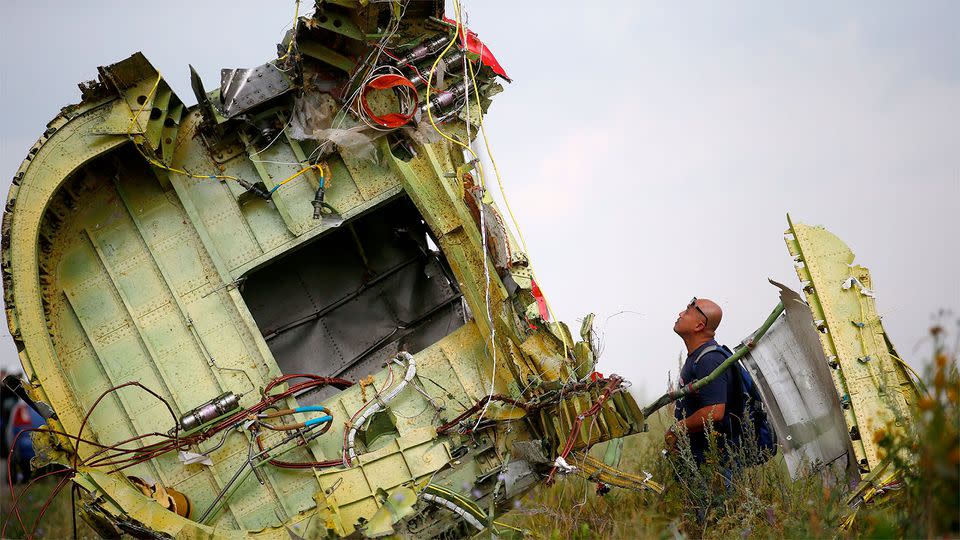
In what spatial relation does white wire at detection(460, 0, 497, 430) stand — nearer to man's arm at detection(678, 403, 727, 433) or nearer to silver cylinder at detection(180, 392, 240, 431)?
man's arm at detection(678, 403, 727, 433)

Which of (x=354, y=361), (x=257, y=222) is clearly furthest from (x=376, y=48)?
(x=354, y=361)

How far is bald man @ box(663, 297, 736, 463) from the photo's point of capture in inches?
229

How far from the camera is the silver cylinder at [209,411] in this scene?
20.9 ft

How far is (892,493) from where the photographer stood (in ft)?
16.5

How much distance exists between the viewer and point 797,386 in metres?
6.04

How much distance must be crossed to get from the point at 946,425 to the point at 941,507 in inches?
12.6

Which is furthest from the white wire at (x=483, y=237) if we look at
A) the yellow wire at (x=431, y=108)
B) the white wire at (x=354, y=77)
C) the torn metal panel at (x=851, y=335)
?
the torn metal panel at (x=851, y=335)

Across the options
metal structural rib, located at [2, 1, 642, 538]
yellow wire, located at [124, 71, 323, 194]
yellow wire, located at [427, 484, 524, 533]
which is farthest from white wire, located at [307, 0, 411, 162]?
yellow wire, located at [427, 484, 524, 533]

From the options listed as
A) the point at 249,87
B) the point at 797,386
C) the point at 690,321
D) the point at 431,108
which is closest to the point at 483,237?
the point at 431,108

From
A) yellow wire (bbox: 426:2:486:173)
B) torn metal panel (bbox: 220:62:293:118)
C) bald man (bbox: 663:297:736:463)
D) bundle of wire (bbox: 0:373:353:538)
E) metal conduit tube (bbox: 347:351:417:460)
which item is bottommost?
bald man (bbox: 663:297:736:463)

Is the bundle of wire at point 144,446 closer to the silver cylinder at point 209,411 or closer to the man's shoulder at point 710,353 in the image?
the silver cylinder at point 209,411

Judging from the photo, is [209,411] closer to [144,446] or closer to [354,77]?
[144,446]

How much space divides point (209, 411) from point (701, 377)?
3.63 metres

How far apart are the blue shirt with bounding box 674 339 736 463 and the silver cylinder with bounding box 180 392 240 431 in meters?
3.35
